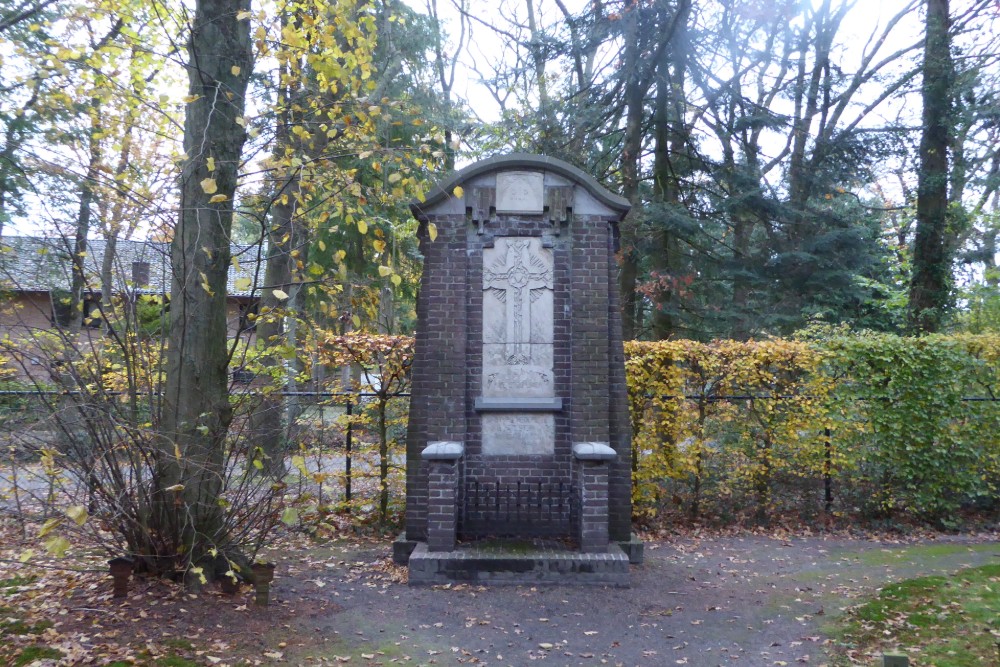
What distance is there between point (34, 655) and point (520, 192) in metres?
5.80

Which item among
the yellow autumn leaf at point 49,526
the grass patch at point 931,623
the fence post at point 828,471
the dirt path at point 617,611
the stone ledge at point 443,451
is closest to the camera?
the yellow autumn leaf at point 49,526

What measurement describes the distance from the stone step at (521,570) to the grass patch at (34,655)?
324 cm

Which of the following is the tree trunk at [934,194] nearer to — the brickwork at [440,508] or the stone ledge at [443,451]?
the stone ledge at [443,451]

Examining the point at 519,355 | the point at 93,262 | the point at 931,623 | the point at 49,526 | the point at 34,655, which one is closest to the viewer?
the point at 34,655

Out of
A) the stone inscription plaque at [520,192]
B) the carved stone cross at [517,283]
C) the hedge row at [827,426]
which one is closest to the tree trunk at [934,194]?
the hedge row at [827,426]

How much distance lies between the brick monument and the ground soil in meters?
0.89

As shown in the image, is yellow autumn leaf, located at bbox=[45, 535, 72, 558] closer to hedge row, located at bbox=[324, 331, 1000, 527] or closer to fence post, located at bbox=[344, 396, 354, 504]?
fence post, located at bbox=[344, 396, 354, 504]

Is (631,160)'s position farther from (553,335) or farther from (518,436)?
(518,436)

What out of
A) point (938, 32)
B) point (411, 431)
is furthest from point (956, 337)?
point (411, 431)

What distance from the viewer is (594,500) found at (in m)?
7.23

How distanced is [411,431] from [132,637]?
3.70m

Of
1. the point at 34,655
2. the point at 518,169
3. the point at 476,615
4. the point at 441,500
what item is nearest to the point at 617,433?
the point at 441,500

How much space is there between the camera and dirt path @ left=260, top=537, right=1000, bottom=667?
5367 millimetres

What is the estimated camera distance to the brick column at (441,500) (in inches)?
285
